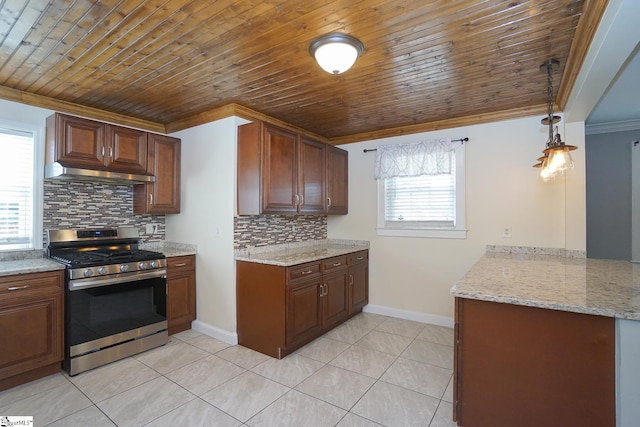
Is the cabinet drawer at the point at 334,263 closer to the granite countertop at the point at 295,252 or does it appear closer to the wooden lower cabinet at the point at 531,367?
the granite countertop at the point at 295,252

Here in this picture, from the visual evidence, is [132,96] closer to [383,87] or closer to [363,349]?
[383,87]

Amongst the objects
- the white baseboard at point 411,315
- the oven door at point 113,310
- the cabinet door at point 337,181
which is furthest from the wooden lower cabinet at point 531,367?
the oven door at point 113,310

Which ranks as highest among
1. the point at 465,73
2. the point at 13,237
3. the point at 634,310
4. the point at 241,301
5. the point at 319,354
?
the point at 465,73

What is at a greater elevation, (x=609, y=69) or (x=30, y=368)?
(x=609, y=69)

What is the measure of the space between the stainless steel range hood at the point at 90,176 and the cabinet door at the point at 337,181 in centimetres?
201

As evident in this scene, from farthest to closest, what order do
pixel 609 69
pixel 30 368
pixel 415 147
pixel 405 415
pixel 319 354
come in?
1. pixel 415 147
2. pixel 319 354
3. pixel 30 368
4. pixel 405 415
5. pixel 609 69

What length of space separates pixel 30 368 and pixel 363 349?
2.70 metres

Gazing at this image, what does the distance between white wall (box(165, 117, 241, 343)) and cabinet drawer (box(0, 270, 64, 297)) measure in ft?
4.02

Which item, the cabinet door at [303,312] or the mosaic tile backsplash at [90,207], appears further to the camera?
the mosaic tile backsplash at [90,207]

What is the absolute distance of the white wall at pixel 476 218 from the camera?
3092 mm

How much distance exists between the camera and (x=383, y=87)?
2.69 m

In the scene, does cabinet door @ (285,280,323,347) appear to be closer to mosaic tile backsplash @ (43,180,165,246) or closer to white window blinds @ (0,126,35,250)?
mosaic tile backsplash @ (43,180,165,246)

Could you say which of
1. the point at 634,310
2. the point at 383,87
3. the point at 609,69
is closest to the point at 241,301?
the point at 383,87

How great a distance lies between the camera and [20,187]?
2834 millimetres
